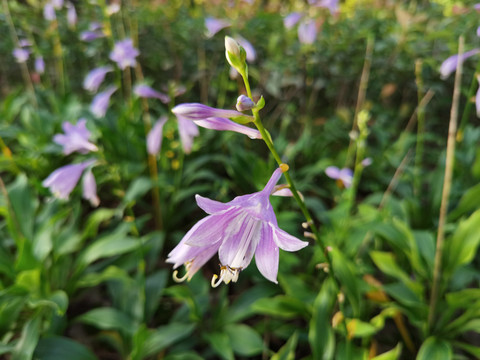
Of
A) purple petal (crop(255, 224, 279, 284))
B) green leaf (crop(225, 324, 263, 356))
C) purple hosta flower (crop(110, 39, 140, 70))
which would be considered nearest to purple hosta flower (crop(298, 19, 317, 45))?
purple hosta flower (crop(110, 39, 140, 70))

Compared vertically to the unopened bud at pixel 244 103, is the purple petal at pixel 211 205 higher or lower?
lower

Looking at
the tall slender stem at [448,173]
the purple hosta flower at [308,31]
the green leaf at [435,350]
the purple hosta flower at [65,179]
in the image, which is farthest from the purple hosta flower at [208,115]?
the purple hosta flower at [308,31]

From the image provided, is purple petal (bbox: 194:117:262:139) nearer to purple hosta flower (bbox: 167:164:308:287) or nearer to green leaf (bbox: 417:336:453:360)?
purple hosta flower (bbox: 167:164:308:287)

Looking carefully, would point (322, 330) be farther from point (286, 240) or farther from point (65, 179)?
point (65, 179)

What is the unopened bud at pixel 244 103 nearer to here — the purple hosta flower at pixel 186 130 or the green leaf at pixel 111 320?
the purple hosta flower at pixel 186 130

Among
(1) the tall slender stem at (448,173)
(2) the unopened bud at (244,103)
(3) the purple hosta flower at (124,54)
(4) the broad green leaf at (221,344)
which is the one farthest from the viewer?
(3) the purple hosta flower at (124,54)

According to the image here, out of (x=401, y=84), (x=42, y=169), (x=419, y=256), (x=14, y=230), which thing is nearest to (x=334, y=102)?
(x=401, y=84)

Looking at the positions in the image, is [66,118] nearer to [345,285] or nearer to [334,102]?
[345,285]

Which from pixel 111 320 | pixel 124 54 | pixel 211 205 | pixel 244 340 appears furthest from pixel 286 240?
pixel 124 54
